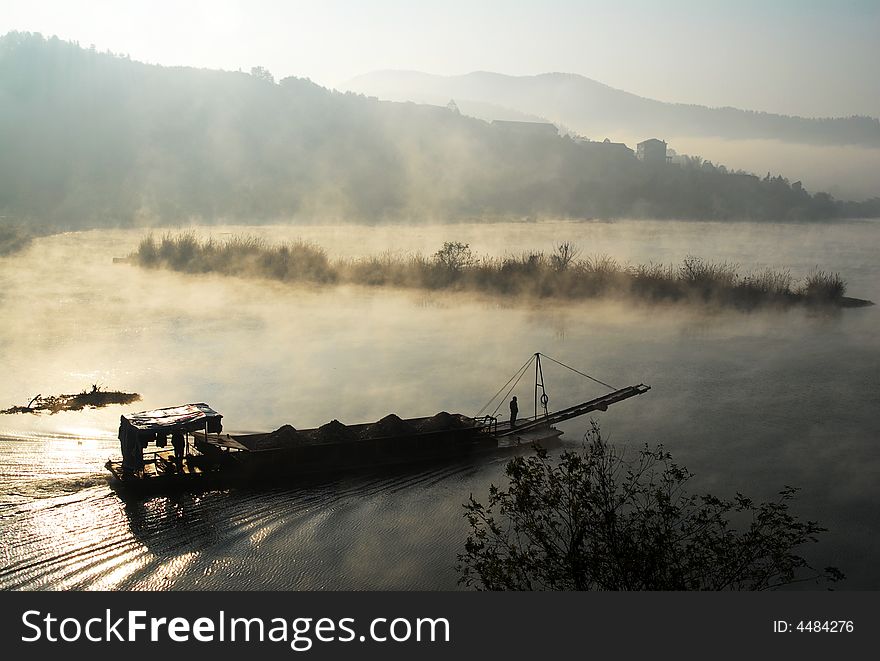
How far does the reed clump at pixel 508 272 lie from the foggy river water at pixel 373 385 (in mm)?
787

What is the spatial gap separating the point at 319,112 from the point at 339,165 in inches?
159

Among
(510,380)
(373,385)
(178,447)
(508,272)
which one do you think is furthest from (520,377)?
(178,447)

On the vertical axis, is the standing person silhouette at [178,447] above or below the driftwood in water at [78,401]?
above

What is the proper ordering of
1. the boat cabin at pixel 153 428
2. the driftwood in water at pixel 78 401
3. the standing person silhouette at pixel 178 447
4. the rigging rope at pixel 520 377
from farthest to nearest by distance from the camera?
the rigging rope at pixel 520 377 < the driftwood in water at pixel 78 401 < the standing person silhouette at pixel 178 447 < the boat cabin at pixel 153 428

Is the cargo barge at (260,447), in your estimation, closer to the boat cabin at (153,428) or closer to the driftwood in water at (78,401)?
the boat cabin at (153,428)

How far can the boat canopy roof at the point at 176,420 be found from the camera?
19.7 m

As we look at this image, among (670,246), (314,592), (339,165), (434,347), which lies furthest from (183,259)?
Answer: (314,592)

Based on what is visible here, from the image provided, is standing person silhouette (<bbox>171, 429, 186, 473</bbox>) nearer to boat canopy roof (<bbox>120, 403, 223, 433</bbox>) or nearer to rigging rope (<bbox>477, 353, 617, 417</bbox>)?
boat canopy roof (<bbox>120, 403, 223, 433</bbox>)

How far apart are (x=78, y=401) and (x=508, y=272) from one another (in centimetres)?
2430

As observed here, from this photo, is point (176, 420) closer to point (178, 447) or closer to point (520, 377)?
point (178, 447)

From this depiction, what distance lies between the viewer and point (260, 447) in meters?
21.1

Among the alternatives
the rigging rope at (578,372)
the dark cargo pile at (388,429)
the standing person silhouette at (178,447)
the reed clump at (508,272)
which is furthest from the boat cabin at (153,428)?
the reed clump at (508,272)

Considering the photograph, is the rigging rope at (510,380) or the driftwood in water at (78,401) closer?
the driftwood in water at (78,401)

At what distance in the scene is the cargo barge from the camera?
773 inches
